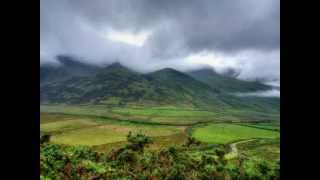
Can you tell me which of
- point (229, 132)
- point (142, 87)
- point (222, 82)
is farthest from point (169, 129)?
point (222, 82)

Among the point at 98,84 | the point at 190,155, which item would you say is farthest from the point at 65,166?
the point at 98,84

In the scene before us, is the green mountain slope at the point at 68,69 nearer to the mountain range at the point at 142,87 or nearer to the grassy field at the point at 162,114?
the mountain range at the point at 142,87

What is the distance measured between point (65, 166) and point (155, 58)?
623 inches

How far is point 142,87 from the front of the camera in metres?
18.1

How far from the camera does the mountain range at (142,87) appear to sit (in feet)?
52.9

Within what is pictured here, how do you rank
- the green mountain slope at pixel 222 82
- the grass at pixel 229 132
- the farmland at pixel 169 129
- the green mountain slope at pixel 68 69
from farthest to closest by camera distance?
the green mountain slope at pixel 222 82 → the green mountain slope at pixel 68 69 → the grass at pixel 229 132 → the farmland at pixel 169 129

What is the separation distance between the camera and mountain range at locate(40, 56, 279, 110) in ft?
52.9

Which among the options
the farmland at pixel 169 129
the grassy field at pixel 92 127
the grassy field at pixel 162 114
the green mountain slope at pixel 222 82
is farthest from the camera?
the green mountain slope at pixel 222 82

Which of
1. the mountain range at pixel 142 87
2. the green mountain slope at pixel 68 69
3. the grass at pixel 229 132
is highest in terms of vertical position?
the green mountain slope at pixel 68 69

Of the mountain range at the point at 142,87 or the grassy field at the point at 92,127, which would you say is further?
the mountain range at the point at 142,87

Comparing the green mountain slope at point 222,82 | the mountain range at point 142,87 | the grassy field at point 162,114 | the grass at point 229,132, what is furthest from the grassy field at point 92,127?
the green mountain slope at point 222,82

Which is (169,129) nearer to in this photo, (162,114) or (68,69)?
(162,114)
